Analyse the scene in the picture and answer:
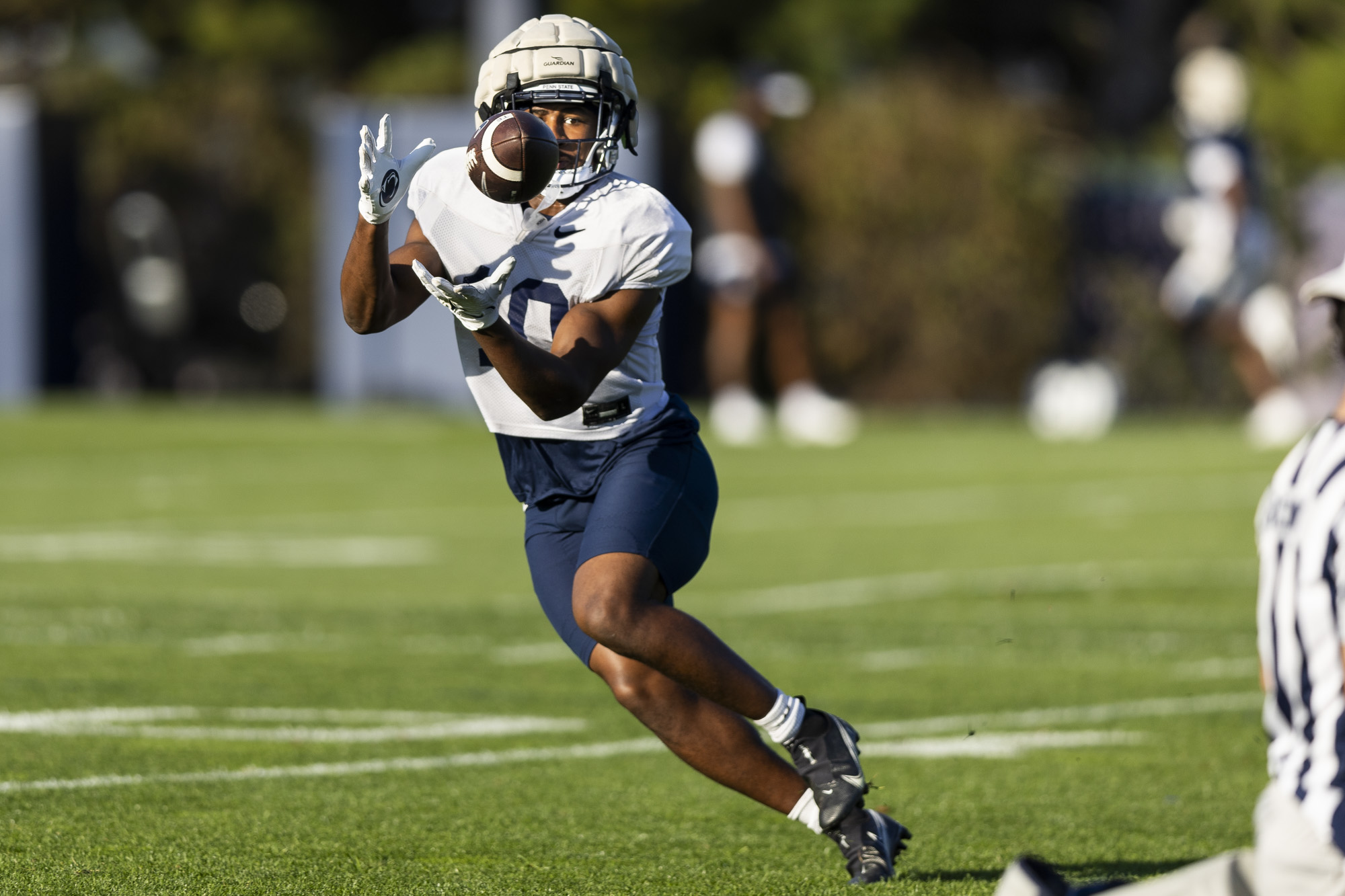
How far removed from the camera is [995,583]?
10.3 meters

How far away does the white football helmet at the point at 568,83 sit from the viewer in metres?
4.93

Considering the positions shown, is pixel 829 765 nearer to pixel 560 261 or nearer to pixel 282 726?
pixel 560 261

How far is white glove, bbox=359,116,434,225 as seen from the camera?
15.2 feet

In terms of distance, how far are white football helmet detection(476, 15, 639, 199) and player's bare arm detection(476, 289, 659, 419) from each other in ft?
1.05

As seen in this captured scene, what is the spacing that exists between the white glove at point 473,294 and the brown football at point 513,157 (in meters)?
0.32

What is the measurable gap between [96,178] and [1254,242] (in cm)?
1114

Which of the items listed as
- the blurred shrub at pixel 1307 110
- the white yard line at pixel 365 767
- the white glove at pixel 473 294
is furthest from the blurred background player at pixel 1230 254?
the white glove at pixel 473 294

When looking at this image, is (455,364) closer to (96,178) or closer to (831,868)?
(96,178)

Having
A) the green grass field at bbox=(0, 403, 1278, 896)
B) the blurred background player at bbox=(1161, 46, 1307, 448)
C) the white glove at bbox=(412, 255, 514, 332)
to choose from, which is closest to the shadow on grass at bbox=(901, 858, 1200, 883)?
the green grass field at bbox=(0, 403, 1278, 896)

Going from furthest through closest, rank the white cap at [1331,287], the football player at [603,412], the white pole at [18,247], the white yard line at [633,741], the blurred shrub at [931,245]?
1. the blurred shrub at [931,245]
2. the white pole at [18,247]
3. the white yard line at [633,741]
4. the football player at [603,412]
5. the white cap at [1331,287]

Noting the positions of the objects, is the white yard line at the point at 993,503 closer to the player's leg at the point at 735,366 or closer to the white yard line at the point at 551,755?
the player's leg at the point at 735,366

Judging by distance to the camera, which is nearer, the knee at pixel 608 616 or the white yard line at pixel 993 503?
the knee at pixel 608 616

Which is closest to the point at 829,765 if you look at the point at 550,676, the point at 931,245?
the point at 550,676

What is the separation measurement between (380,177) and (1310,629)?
2116 millimetres
